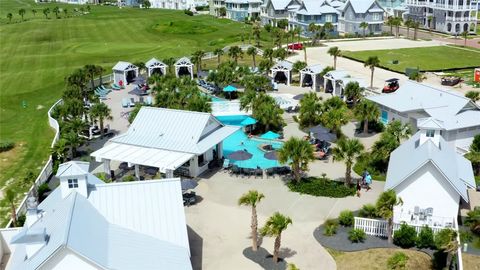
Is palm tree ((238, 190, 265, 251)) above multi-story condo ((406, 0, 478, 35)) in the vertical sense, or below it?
below

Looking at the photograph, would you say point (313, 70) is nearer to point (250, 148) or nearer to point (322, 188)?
point (250, 148)

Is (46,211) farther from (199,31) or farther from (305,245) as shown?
(199,31)

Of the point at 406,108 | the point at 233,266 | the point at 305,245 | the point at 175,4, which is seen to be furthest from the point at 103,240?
the point at 175,4

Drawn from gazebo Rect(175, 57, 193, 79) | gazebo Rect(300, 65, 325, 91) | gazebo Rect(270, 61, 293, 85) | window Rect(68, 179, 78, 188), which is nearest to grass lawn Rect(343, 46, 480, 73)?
gazebo Rect(300, 65, 325, 91)

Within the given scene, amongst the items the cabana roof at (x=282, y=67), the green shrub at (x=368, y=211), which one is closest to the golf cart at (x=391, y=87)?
the cabana roof at (x=282, y=67)

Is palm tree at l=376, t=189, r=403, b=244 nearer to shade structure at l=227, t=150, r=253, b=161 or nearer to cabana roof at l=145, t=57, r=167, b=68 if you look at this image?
shade structure at l=227, t=150, r=253, b=161

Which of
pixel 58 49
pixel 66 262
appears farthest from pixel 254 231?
pixel 58 49

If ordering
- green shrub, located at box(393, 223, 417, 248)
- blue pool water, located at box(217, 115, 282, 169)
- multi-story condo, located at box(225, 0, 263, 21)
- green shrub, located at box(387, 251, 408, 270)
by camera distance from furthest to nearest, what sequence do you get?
multi-story condo, located at box(225, 0, 263, 21) < blue pool water, located at box(217, 115, 282, 169) < green shrub, located at box(393, 223, 417, 248) < green shrub, located at box(387, 251, 408, 270)
